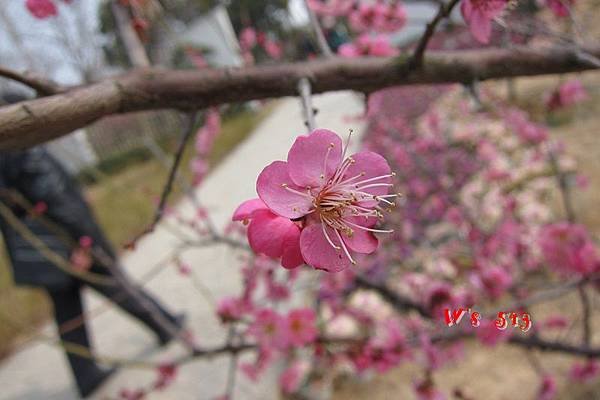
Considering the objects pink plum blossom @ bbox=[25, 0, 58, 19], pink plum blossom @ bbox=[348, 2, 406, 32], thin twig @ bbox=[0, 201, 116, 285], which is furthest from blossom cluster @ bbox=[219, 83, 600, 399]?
pink plum blossom @ bbox=[25, 0, 58, 19]

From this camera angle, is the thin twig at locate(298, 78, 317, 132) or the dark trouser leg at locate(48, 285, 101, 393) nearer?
the thin twig at locate(298, 78, 317, 132)

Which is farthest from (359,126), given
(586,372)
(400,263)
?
(586,372)

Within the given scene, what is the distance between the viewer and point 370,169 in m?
0.55

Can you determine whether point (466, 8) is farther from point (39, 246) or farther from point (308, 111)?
point (39, 246)

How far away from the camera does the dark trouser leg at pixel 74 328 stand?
276 centimetres

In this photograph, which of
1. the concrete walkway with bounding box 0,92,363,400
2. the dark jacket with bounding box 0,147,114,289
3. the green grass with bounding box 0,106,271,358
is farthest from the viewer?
the green grass with bounding box 0,106,271,358

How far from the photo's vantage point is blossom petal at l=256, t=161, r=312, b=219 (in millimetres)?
500

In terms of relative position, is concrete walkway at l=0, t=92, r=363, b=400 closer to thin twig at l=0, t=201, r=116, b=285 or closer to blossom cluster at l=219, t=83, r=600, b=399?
blossom cluster at l=219, t=83, r=600, b=399

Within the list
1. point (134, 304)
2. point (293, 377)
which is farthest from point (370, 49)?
point (134, 304)

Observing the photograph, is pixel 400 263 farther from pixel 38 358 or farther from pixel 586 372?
pixel 38 358

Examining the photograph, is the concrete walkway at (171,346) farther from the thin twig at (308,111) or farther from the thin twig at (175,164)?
the thin twig at (308,111)

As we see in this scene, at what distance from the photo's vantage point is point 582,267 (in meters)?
1.57

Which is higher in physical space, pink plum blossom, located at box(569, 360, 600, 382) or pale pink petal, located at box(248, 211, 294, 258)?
pale pink petal, located at box(248, 211, 294, 258)

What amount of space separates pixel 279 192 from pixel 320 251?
8 cm
